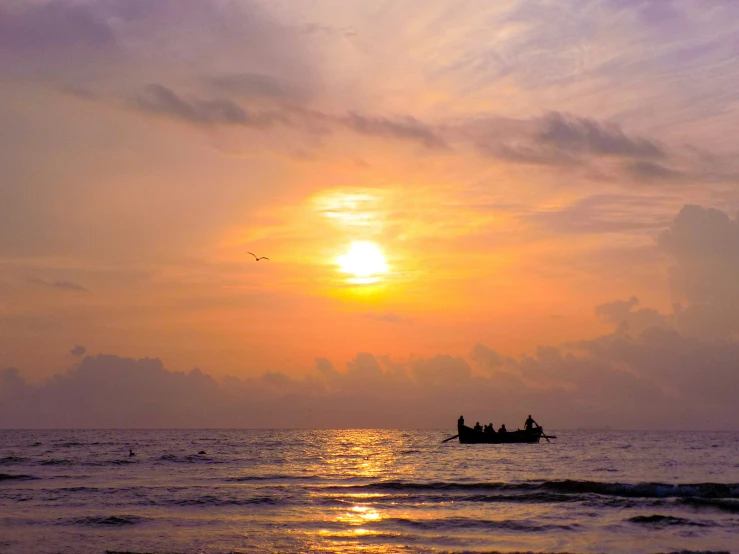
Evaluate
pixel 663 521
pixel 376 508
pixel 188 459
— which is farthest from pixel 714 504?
pixel 188 459

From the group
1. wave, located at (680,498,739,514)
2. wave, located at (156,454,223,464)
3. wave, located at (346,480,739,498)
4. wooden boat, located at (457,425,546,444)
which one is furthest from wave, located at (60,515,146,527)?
wooden boat, located at (457,425,546,444)

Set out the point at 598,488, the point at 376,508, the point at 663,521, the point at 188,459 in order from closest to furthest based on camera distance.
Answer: the point at 663,521 → the point at 376,508 → the point at 598,488 → the point at 188,459

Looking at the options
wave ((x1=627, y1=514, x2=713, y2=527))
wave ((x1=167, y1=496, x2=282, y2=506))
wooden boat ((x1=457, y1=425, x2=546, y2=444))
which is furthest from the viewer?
wooden boat ((x1=457, y1=425, x2=546, y2=444))

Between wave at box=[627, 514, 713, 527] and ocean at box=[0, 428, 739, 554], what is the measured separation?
0.35 ft

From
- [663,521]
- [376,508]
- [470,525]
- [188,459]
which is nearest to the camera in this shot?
[470,525]

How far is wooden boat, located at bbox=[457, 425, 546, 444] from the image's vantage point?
75312 mm

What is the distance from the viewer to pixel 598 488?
36469 mm

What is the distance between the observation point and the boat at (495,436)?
75312 millimetres

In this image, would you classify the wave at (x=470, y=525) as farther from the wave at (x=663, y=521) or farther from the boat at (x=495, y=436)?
the boat at (x=495, y=436)

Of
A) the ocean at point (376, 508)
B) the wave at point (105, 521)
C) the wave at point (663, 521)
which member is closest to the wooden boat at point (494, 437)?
the ocean at point (376, 508)

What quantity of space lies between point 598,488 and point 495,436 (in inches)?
1554

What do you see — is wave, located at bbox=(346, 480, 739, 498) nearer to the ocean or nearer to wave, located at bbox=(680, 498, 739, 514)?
the ocean

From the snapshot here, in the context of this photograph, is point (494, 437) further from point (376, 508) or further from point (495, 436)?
point (376, 508)

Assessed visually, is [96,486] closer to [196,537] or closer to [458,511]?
[196,537]
